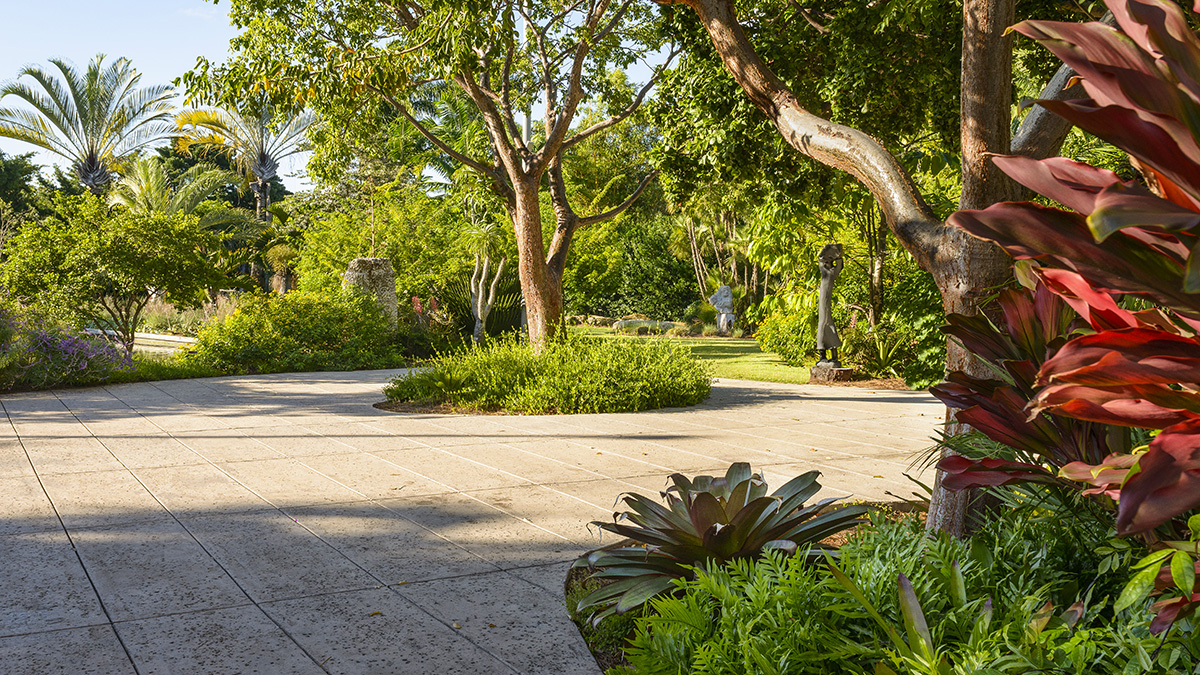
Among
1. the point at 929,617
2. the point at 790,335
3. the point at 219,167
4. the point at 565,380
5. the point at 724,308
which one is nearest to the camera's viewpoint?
the point at 929,617

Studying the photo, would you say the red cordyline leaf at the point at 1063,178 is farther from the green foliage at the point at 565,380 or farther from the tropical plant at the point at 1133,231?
the green foliage at the point at 565,380

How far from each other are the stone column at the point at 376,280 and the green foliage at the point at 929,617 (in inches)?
626

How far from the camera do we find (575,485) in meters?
5.57

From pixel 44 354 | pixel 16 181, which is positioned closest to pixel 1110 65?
pixel 44 354

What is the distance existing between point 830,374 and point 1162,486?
12.1 m

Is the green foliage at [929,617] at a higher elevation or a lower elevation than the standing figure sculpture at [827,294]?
lower

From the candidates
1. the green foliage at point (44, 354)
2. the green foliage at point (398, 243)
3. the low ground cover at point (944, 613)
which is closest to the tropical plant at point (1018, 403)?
the low ground cover at point (944, 613)

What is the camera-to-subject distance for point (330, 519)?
470 cm

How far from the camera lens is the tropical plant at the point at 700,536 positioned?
113 inches

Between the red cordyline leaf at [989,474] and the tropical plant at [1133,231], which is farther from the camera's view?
the red cordyline leaf at [989,474]

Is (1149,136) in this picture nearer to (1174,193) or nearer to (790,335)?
(1174,193)

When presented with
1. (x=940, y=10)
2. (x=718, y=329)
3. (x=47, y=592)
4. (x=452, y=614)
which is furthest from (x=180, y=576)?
(x=718, y=329)

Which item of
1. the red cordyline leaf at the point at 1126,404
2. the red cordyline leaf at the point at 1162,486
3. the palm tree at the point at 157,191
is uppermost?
the palm tree at the point at 157,191

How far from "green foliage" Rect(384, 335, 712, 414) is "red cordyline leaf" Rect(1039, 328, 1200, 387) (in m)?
7.81
